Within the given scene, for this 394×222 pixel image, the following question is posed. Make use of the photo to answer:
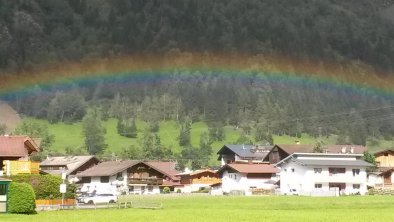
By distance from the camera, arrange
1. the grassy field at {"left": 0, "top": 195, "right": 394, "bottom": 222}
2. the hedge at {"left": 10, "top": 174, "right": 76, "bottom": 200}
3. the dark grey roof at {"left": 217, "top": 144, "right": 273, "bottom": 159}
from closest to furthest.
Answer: the grassy field at {"left": 0, "top": 195, "right": 394, "bottom": 222}
the hedge at {"left": 10, "top": 174, "right": 76, "bottom": 200}
the dark grey roof at {"left": 217, "top": 144, "right": 273, "bottom": 159}

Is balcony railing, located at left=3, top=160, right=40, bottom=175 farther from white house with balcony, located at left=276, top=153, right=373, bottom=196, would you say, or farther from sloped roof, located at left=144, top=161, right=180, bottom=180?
sloped roof, located at left=144, top=161, right=180, bottom=180

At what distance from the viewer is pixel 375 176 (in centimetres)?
12862

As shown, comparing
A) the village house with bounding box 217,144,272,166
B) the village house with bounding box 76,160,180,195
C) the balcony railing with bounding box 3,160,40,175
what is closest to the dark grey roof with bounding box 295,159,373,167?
the village house with bounding box 76,160,180,195

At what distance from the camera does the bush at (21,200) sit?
48.2 metres

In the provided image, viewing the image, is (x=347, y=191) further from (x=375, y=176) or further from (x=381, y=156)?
(x=381, y=156)

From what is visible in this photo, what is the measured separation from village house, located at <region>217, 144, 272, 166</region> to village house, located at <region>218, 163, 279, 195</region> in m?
29.0

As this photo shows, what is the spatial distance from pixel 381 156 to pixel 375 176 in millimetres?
22087

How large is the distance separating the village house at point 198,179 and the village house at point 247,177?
16976 millimetres

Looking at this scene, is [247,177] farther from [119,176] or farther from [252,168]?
[119,176]

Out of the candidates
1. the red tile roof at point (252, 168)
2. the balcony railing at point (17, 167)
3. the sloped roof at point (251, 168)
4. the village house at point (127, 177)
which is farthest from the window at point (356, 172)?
the balcony railing at point (17, 167)

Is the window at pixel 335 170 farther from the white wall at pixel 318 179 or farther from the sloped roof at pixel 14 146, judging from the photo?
the sloped roof at pixel 14 146

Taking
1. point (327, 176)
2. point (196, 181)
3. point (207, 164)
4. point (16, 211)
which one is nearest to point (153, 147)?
point (207, 164)

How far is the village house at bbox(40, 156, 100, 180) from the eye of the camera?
138 m

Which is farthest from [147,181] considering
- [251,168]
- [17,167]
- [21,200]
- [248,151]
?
[21,200]
